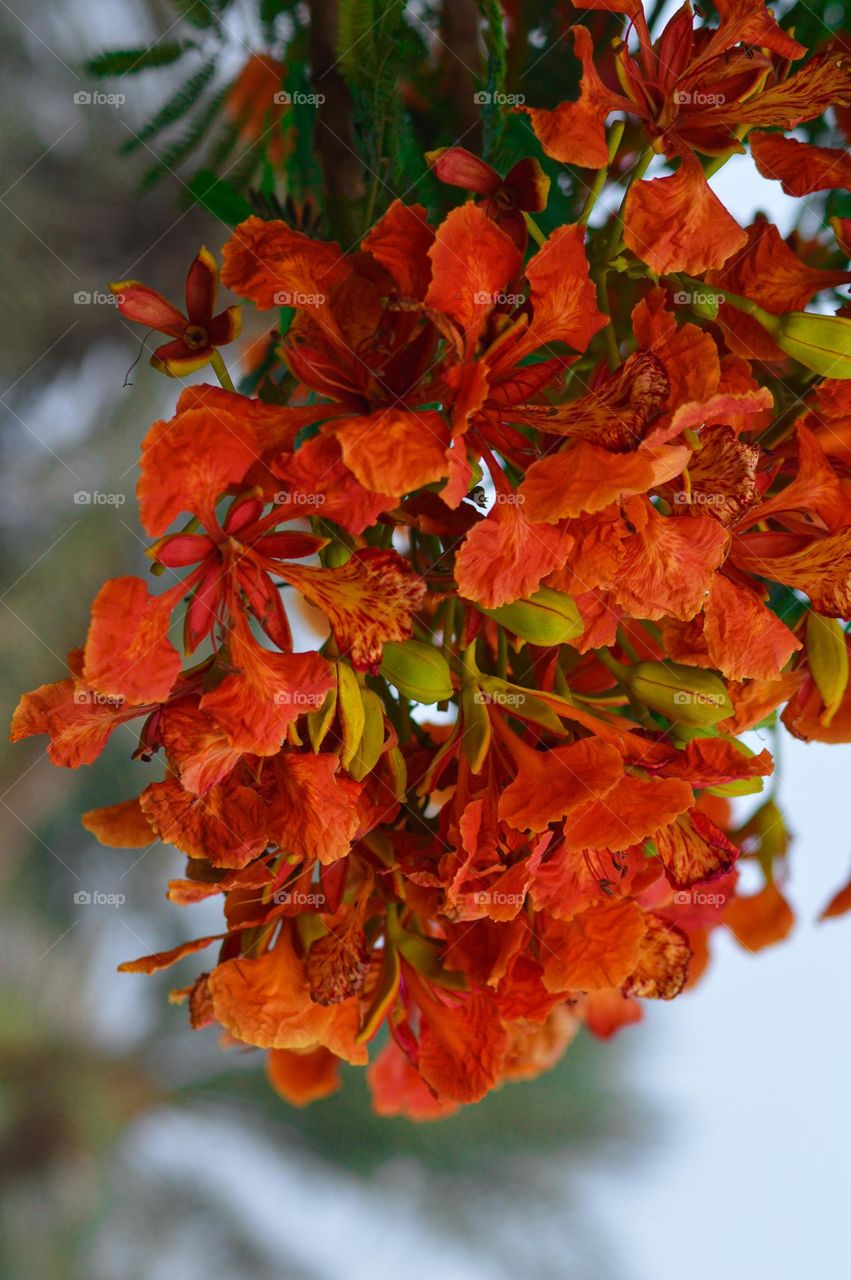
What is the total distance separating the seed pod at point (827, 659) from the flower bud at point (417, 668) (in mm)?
165

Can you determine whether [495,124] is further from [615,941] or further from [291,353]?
[615,941]

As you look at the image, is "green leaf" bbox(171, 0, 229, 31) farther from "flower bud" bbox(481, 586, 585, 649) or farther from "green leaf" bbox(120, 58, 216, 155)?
"flower bud" bbox(481, 586, 585, 649)

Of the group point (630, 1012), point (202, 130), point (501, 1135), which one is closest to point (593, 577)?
point (202, 130)

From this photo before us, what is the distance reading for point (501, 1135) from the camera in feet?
4.21

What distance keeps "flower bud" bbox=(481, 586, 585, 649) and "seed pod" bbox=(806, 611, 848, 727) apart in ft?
0.42

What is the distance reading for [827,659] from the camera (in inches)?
17.5

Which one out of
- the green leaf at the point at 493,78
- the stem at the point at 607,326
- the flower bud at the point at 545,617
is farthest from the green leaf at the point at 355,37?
the flower bud at the point at 545,617

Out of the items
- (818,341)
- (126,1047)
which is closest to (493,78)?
(818,341)

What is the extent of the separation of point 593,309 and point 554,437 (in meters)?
0.05

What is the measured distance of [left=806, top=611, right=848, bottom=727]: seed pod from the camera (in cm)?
44

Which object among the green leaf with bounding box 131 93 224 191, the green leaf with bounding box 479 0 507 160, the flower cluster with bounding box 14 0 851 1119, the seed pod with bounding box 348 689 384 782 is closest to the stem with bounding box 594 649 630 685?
the flower cluster with bounding box 14 0 851 1119

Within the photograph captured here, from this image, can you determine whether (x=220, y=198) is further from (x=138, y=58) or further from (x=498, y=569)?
(x=498, y=569)

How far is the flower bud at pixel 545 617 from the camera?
A: 37 cm

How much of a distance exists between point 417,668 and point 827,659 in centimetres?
18
